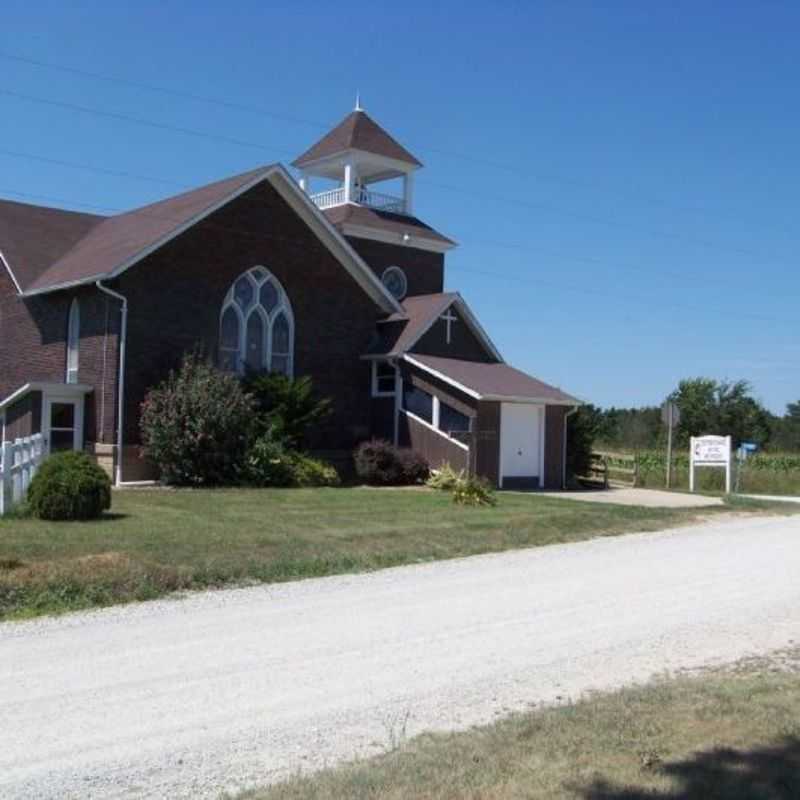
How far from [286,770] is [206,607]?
530 cm

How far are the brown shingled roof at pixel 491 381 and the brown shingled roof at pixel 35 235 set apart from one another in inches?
418

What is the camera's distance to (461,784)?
5.26 meters

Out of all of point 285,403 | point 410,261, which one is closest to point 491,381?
point 285,403

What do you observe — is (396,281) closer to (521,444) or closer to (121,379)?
(521,444)

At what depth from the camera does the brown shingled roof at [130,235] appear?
25922mm

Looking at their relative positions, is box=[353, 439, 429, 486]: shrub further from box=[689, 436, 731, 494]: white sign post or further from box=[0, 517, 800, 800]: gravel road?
box=[0, 517, 800, 800]: gravel road

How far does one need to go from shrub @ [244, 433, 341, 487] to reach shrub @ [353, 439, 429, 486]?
131 cm

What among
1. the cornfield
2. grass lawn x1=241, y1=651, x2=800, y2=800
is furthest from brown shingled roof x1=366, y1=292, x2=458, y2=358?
grass lawn x1=241, y1=651, x2=800, y2=800

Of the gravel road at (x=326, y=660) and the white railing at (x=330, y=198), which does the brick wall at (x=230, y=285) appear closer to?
the white railing at (x=330, y=198)

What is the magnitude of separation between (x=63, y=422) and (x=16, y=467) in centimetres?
938

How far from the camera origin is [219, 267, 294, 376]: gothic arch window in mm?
27953

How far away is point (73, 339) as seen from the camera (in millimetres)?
27312

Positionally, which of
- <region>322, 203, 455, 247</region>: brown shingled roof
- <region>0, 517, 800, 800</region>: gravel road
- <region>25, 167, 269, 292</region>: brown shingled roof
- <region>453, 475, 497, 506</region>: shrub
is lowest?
<region>0, 517, 800, 800</region>: gravel road

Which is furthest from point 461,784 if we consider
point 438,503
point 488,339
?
point 488,339
